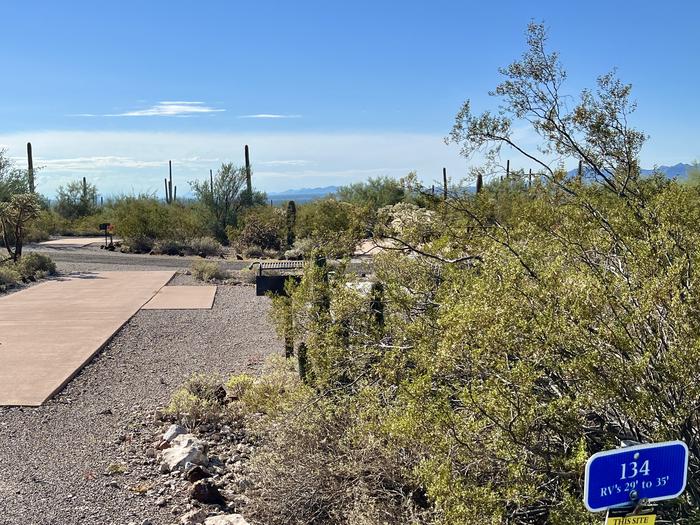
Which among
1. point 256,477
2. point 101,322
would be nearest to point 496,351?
point 256,477

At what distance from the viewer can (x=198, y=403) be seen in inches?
296

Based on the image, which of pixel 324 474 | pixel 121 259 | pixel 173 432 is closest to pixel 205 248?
pixel 121 259

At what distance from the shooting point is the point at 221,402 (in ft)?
25.9

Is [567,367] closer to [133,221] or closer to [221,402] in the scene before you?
[221,402]

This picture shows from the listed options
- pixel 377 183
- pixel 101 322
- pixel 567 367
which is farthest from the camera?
pixel 377 183

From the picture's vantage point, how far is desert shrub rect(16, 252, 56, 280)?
19.4m

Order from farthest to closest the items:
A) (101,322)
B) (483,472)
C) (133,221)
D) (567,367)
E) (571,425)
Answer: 1. (133,221)
2. (101,322)
3. (483,472)
4. (571,425)
5. (567,367)

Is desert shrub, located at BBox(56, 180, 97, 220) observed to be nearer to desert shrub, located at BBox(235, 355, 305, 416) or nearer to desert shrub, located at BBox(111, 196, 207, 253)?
desert shrub, located at BBox(111, 196, 207, 253)

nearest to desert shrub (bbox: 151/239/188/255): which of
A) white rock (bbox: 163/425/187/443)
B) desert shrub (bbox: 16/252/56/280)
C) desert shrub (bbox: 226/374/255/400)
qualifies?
desert shrub (bbox: 16/252/56/280)

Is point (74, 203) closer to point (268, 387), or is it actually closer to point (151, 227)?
point (151, 227)

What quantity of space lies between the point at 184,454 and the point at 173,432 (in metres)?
0.69

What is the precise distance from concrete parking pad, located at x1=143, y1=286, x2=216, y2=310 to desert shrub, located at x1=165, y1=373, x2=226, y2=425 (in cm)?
713

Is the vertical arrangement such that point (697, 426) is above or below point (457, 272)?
below

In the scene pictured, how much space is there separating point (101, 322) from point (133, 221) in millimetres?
18077
